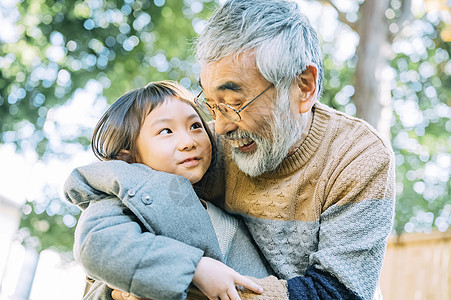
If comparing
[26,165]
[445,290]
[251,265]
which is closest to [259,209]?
[251,265]

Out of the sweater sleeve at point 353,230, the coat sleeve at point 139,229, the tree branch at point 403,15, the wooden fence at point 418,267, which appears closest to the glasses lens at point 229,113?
the coat sleeve at point 139,229

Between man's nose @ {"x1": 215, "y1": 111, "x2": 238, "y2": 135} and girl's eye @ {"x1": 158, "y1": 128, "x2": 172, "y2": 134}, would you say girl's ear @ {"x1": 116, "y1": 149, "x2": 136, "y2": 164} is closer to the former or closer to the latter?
girl's eye @ {"x1": 158, "y1": 128, "x2": 172, "y2": 134}

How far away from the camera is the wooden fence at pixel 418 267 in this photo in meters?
5.05

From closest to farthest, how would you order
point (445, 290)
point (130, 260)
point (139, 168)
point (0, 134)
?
point (130, 260) → point (139, 168) → point (445, 290) → point (0, 134)

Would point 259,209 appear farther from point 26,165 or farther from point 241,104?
point 26,165

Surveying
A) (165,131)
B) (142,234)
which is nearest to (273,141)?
(165,131)

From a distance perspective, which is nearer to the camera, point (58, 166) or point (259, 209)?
point (259, 209)

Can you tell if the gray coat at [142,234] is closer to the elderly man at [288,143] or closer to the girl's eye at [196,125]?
the elderly man at [288,143]

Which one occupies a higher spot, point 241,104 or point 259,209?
point 241,104

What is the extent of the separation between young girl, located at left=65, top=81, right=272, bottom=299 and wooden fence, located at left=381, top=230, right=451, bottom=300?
354cm

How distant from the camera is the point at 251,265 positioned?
2094 millimetres

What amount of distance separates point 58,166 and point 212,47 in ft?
19.6

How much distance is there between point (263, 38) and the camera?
2.11m

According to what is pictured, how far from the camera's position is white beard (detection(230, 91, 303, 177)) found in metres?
2.16
